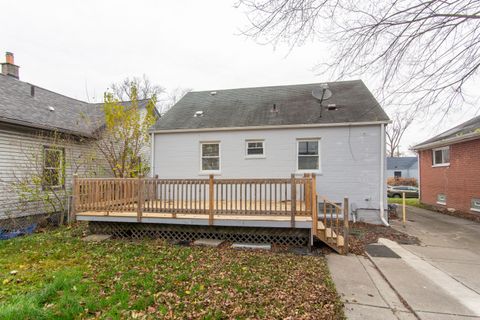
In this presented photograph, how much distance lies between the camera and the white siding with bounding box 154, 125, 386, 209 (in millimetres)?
9031

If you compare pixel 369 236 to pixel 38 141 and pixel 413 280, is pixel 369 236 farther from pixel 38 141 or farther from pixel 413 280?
pixel 38 141

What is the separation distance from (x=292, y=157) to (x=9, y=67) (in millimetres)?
13631

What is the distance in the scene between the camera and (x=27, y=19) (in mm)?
9664

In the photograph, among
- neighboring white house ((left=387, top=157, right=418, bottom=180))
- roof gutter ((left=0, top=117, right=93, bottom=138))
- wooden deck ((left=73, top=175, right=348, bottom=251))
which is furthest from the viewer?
neighboring white house ((left=387, top=157, right=418, bottom=180))

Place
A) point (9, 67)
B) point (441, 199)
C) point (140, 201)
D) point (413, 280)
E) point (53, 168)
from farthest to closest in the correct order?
point (441, 199), point (9, 67), point (53, 168), point (140, 201), point (413, 280)

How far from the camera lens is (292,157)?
9.57m

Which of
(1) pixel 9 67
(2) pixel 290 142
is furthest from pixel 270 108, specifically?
(1) pixel 9 67

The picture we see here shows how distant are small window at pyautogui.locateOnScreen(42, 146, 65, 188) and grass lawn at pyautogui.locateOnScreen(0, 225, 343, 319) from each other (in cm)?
340

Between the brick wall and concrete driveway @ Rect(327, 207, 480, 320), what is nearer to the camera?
concrete driveway @ Rect(327, 207, 480, 320)

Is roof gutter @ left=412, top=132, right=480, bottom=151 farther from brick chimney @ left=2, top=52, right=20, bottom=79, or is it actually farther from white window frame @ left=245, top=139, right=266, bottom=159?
brick chimney @ left=2, top=52, right=20, bottom=79

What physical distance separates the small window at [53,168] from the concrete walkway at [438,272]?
10.3 meters

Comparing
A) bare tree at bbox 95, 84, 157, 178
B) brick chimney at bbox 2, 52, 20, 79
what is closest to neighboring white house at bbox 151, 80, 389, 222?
bare tree at bbox 95, 84, 157, 178

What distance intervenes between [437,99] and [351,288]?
3978mm

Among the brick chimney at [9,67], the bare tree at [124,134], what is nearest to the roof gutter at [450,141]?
the bare tree at [124,134]
